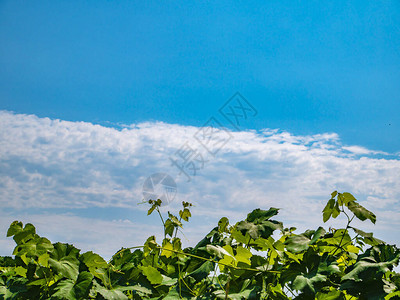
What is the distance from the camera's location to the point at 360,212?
1.82 meters

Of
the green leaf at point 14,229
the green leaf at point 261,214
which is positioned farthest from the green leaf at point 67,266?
the green leaf at point 261,214

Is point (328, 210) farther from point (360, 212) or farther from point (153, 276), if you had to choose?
point (153, 276)

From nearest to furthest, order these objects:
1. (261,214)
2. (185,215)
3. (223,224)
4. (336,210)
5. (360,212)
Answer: (360,212)
(336,210)
(261,214)
(223,224)
(185,215)

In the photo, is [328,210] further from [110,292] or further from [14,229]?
[14,229]

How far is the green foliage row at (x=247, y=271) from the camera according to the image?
1.72 metres

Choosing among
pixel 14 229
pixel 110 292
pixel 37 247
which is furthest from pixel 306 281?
pixel 14 229

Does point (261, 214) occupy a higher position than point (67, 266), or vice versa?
point (261, 214)

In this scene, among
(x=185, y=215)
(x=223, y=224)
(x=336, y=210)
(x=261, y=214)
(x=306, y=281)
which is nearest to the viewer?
(x=306, y=281)

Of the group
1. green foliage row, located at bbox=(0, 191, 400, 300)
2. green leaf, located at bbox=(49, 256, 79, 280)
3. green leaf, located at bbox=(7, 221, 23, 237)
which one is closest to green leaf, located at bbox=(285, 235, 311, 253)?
green foliage row, located at bbox=(0, 191, 400, 300)

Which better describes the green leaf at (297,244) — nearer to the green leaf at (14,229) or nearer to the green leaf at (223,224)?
the green leaf at (223,224)

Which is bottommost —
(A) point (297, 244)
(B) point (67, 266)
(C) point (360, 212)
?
(B) point (67, 266)

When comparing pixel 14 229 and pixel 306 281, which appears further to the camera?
pixel 14 229

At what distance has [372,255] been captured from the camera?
71.9 inches

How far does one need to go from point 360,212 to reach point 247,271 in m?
0.63
